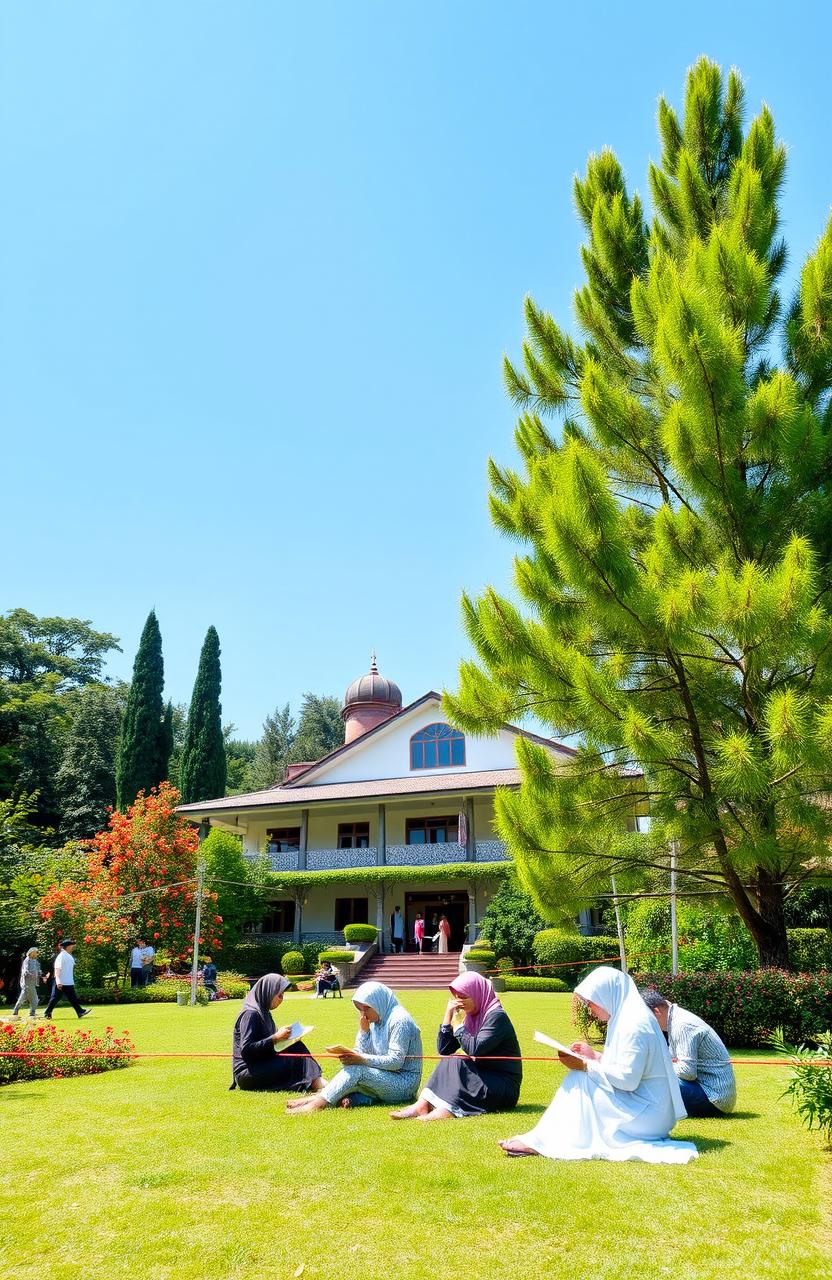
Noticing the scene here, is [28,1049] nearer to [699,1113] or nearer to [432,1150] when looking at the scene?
[432,1150]

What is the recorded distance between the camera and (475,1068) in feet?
21.1

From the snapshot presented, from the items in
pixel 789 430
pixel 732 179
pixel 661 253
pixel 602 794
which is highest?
pixel 732 179

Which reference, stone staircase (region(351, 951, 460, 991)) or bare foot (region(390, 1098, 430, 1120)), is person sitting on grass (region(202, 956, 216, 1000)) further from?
bare foot (region(390, 1098, 430, 1120))

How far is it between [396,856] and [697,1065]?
2181 cm

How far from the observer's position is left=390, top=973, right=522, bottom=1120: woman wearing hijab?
630 centimetres

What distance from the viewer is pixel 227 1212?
4.21 meters

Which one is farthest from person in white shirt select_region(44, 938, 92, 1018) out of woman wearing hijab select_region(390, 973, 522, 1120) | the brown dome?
the brown dome

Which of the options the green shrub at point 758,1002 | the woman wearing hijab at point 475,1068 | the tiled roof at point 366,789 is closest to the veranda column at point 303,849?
the tiled roof at point 366,789

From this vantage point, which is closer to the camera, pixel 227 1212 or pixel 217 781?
pixel 227 1212

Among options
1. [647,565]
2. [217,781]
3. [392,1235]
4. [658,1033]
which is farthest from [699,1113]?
[217,781]

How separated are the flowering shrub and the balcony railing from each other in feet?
56.1

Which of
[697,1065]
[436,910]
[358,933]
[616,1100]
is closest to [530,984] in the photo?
[358,933]

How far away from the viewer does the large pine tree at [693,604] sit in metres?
8.56

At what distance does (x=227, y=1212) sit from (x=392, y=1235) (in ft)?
2.83
